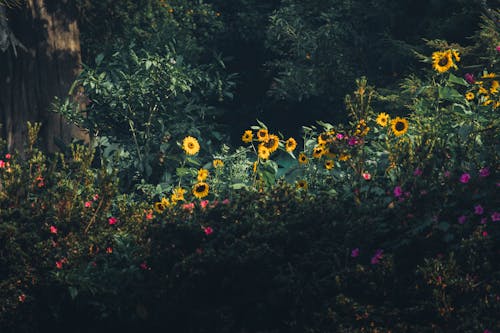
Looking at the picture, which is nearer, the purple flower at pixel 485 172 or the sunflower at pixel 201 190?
the purple flower at pixel 485 172

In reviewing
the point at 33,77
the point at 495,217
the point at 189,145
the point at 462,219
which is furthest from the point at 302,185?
the point at 33,77

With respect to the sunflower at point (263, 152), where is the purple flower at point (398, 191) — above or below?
above

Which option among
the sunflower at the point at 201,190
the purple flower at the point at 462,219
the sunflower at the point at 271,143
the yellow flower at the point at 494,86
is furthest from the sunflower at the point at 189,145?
the purple flower at the point at 462,219

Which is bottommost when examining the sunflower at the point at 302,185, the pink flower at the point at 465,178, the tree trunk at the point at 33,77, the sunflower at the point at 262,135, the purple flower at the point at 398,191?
the tree trunk at the point at 33,77

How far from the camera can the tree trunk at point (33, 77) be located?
10.6 m

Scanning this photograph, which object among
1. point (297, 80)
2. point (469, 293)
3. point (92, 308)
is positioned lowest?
point (297, 80)

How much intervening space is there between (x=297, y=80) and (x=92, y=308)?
7644 millimetres

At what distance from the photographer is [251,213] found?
5.68m

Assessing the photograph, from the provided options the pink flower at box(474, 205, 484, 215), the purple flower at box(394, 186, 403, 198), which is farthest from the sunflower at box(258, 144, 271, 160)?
the pink flower at box(474, 205, 484, 215)

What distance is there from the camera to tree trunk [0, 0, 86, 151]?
418 inches

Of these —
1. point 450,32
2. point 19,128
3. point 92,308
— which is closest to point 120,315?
point 92,308

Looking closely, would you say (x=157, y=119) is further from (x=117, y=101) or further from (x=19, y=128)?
(x=19, y=128)

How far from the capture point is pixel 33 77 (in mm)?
10680

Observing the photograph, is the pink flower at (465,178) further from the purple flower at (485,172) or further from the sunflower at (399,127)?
the sunflower at (399,127)
